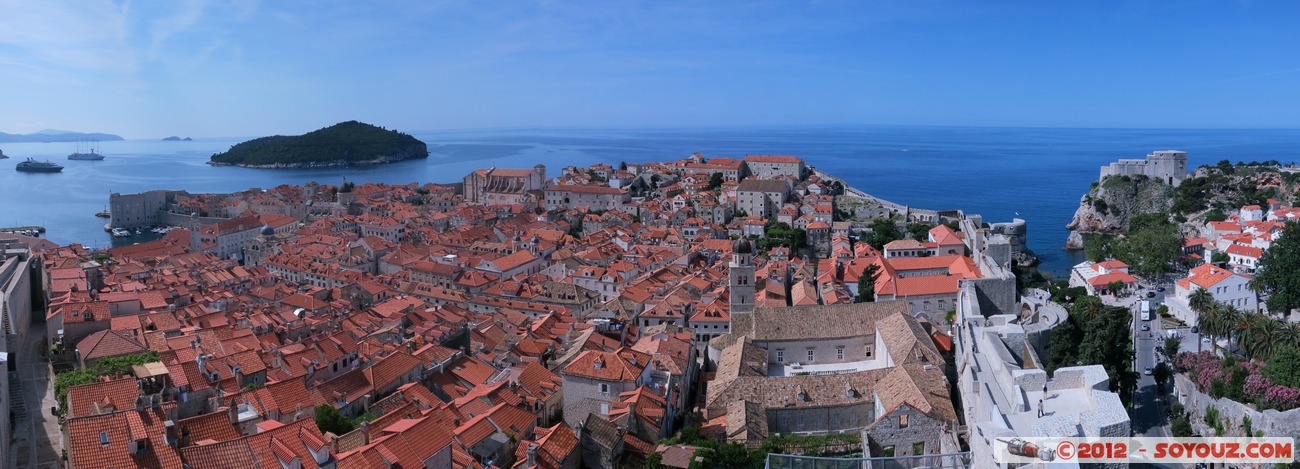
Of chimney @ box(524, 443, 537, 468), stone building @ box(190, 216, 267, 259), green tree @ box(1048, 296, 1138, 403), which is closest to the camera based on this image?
chimney @ box(524, 443, 537, 468)

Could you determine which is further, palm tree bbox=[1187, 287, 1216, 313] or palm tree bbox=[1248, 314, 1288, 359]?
palm tree bbox=[1187, 287, 1216, 313]

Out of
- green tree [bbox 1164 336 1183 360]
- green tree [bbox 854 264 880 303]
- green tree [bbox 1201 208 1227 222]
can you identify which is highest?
green tree [bbox 1201 208 1227 222]

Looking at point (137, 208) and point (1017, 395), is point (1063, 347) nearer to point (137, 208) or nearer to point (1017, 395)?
point (1017, 395)

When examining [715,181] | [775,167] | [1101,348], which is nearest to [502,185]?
[715,181]

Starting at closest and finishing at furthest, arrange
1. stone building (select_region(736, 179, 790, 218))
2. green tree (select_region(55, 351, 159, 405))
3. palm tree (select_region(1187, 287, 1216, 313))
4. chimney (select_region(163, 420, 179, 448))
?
chimney (select_region(163, 420, 179, 448)) → green tree (select_region(55, 351, 159, 405)) → palm tree (select_region(1187, 287, 1216, 313)) → stone building (select_region(736, 179, 790, 218))

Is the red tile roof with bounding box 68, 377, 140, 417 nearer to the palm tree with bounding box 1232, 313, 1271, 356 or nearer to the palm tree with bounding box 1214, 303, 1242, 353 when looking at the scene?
the palm tree with bounding box 1232, 313, 1271, 356

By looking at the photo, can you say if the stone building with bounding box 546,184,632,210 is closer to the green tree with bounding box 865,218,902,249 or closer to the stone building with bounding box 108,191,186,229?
the green tree with bounding box 865,218,902,249

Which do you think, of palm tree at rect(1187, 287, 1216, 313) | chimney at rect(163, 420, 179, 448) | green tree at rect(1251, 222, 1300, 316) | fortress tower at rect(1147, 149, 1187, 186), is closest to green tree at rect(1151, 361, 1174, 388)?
palm tree at rect(1187, 287, 1216, 313)

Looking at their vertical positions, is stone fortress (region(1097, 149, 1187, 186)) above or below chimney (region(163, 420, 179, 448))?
above
